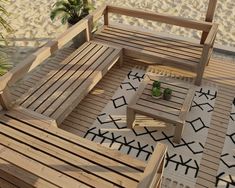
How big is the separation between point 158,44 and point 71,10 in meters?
2.72

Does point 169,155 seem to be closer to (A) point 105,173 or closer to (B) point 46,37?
(A) point 105,173

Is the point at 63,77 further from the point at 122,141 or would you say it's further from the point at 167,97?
the point at 167,97

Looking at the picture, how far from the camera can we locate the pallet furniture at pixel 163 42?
7047mm

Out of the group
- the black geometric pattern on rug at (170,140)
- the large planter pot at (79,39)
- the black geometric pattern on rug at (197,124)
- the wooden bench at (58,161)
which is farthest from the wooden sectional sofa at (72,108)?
the black geometric pattern on rug at (170,140)

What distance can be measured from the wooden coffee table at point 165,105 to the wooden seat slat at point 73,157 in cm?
146

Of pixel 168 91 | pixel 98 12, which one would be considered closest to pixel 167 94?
pixel 168 91

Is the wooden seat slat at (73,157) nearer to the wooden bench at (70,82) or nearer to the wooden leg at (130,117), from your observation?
the wooden bench at (70,82)

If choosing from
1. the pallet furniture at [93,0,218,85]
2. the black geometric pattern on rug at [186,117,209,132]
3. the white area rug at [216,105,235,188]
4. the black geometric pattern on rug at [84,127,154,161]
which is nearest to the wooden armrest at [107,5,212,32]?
the pallet furniture at [93,0,218,85]

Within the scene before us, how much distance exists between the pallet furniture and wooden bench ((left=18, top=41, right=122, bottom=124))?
1.79ft

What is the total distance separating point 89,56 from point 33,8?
16.8ft

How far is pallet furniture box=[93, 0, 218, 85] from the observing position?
7.05m

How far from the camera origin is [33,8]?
36.1ft

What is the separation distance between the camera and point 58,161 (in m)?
4.64

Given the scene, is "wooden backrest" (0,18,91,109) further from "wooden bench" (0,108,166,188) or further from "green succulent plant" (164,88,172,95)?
"green succulent plant" (164,88,172,95)
